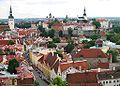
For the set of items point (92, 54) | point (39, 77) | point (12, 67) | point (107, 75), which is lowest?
point (39, 77)

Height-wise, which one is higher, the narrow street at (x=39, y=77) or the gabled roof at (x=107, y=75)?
the gabled roof at (x=107, y=75)

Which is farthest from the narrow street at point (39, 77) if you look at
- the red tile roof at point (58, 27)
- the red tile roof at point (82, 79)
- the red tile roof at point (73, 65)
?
the red tile roof at point (58, 27)

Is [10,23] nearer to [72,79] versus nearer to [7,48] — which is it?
[7,48]

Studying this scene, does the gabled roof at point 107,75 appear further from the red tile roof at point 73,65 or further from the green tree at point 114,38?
the green tree at point 114,38

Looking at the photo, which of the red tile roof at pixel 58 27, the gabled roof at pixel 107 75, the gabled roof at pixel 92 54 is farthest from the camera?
the red tile roof at pixel 58 27

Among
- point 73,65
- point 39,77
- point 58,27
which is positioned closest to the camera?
point 73,65

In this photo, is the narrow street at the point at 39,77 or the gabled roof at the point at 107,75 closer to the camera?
the gabled roof at the point at 107,75

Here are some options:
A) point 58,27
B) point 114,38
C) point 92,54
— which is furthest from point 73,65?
point 58,27

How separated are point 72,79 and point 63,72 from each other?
4.14 m

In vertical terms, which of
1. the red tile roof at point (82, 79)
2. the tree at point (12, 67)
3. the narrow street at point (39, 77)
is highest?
the red tile roof at point (82, 79)

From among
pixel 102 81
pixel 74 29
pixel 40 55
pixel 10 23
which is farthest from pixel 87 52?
pixel 10 23

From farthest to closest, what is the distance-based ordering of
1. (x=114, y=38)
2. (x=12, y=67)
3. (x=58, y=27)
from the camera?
(x=58, y=27), (x=114, y=38), (x=12, y=67)

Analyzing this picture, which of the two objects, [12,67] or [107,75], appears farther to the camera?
[12,67]

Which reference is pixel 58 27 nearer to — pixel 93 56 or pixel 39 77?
pixel 93 56
